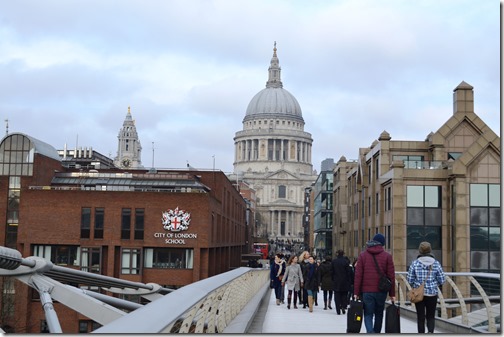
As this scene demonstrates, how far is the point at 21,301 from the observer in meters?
52.3

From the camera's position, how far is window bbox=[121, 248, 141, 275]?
2151 inches

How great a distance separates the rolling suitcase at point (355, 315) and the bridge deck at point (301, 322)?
74.0 inches

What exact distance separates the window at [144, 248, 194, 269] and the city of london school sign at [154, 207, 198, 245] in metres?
0.95

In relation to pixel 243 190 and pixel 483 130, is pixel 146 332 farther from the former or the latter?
pixel 243 190

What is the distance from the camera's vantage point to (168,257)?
55.4m

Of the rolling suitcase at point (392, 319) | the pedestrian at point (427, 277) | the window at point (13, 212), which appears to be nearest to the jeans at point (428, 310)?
the pedestrian at point (427, 277)

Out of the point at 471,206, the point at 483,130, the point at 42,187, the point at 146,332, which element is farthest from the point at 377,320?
the point at 42,187

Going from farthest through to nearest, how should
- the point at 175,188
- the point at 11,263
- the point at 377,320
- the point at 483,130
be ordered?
the point at 175,188 < the point at 483,130 < the point at 11,263 < the point at 377,320

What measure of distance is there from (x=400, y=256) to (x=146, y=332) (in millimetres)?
34700

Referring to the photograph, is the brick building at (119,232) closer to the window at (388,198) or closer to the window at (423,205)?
the window at (388,198)

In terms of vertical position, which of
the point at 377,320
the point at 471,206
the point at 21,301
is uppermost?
the point at 471,206

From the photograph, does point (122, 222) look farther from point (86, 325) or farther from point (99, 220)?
point (86, 325)

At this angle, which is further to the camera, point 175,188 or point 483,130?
point 175,188

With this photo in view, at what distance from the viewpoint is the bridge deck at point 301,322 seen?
541 inches
